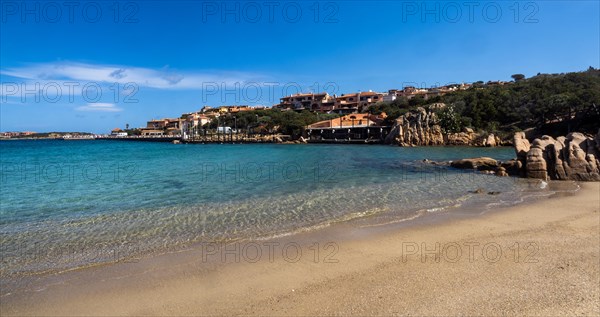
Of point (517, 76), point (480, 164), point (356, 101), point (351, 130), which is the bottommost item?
point (480, 164)

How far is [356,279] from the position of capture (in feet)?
19.8

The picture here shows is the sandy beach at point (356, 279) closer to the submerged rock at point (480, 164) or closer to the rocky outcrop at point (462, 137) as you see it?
the submerged rock at point (480, 164)

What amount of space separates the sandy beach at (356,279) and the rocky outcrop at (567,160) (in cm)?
1168

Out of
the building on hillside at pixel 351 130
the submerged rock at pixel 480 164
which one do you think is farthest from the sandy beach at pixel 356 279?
the building on hillside at pixel 351 130

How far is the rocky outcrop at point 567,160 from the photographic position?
59.8 ft

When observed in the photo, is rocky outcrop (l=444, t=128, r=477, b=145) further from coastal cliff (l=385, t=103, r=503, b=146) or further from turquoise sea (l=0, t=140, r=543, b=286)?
turquoise sea (l=0, t=140, r=543, b=286)

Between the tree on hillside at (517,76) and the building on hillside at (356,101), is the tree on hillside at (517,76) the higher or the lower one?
the higher one

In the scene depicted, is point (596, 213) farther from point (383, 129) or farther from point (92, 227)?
point (383, 129)

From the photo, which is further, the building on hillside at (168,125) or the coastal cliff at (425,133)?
the building on hillside at (168,125)

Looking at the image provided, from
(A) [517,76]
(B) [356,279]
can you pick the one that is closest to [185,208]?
(B) [356,279]

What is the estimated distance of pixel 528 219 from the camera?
10.0 meters

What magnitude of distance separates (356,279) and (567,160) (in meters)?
18.6

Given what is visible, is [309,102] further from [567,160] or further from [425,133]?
[567,160]

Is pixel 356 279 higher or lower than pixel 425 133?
lower
